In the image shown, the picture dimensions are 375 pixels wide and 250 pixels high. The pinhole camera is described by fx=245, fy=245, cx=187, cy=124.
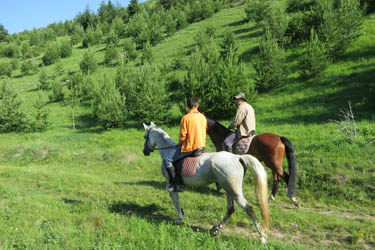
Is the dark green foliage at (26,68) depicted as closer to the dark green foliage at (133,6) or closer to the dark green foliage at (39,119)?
the dark green foliage at (39,119)

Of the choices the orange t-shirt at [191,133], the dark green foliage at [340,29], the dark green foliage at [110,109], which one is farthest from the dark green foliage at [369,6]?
the orange t-shirt at [191,133]

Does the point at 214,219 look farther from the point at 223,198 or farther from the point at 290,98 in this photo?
the point at 290,98

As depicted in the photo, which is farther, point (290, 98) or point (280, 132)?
point (290, 98)

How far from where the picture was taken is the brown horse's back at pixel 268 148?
24.4 ft

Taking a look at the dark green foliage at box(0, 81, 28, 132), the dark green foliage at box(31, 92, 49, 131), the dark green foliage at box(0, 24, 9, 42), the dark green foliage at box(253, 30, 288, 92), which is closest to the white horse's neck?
the dark green foliage at box(253, 30, 288, 92)

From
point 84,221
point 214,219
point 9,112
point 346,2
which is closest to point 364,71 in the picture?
point 346,2

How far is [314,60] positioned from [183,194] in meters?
17.7

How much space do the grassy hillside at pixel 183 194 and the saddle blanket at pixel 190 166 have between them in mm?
1237

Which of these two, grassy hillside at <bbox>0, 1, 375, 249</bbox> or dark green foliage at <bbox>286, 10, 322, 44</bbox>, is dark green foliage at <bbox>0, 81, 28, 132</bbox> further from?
dark green foliage at <bbox>286, 10, 322, 44</bbox>

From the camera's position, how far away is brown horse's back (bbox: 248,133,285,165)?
7430 mm

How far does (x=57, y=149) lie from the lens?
15328mm

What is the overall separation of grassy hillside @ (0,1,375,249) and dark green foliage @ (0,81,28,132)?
4.59 metres

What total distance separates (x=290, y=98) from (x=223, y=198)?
14.1 m

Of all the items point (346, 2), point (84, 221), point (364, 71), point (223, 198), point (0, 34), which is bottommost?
point (223, 198)
